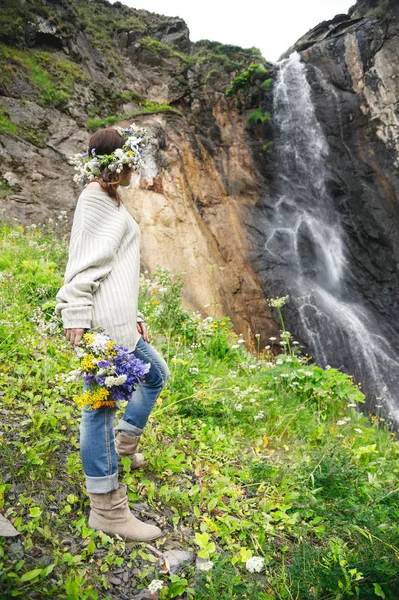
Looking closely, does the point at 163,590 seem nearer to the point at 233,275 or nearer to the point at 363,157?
the point at 233,275

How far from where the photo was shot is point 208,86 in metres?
15.4

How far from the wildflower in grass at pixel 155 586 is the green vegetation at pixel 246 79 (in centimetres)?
1614

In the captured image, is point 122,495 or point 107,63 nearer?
point 122,495

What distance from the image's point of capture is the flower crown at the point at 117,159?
2137mm

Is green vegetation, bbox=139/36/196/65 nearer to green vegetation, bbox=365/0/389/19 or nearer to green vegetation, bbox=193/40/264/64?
green vegetation, bbox=193/40/264/64

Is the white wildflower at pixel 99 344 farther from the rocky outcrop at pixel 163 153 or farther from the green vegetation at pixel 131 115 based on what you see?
the green vegetation at pixel 131 115

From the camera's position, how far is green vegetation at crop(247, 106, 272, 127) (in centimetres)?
1474

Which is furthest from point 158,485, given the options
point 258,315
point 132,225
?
point 258,315

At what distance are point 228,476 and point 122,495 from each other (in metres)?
1.04

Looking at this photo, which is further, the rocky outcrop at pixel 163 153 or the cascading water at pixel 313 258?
the cascading water at pixel 313 258

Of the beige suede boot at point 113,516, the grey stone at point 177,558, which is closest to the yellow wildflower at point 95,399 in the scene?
the beige suede boot at point 113,516

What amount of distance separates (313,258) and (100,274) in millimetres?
11501

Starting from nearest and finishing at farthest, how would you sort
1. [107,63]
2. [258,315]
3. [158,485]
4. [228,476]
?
[158,485] → [228,476] → [258,315] → [107,63]

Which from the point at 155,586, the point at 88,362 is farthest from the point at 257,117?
the point at 155,586
